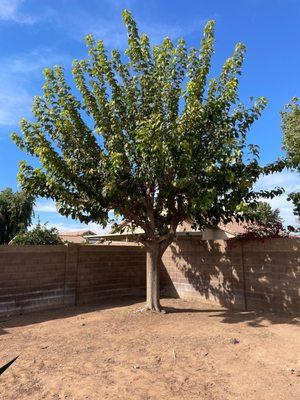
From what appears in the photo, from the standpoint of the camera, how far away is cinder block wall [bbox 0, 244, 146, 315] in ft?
33.6

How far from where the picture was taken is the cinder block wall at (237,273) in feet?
32.0

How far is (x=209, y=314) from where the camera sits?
401 inches

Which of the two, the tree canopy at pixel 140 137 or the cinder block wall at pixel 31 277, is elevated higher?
the tree canopy at pixel 140 137

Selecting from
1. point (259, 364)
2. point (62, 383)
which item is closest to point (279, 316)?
point (259, 364)

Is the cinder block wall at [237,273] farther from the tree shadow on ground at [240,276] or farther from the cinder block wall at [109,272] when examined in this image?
the cinder block wall at [109,272]

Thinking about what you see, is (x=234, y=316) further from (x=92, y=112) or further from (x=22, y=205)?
(x=22, y=205)

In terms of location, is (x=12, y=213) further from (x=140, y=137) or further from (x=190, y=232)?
(x=140, y=137)

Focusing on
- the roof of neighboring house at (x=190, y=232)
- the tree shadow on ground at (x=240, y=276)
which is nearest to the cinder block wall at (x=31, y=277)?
the roof of neighboring house at (x=190, y=232)

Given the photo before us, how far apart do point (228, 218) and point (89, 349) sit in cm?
519

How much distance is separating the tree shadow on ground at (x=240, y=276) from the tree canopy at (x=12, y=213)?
44.7 feet

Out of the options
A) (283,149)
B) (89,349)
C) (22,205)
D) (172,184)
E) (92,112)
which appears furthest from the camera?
(22,205)

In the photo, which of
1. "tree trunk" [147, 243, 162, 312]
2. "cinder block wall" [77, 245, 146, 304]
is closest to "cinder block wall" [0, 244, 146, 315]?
"cinder block wall" [77, 245, 146, 304]

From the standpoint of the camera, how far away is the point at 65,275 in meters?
11.6

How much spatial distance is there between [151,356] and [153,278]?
4039 millimetres
